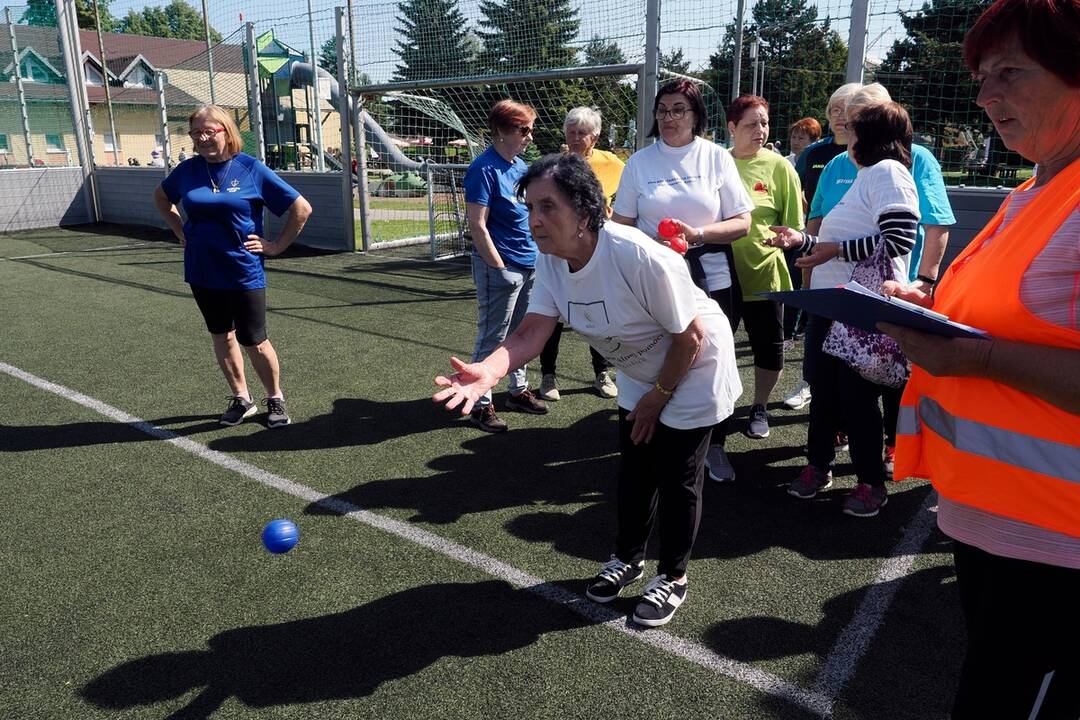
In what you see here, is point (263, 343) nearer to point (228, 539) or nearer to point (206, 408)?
point (206, 408)

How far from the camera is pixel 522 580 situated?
3.36m

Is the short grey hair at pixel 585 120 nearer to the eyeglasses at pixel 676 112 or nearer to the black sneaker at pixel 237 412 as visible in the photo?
the eyeglasses at pixel 676 112

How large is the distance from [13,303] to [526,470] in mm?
7924

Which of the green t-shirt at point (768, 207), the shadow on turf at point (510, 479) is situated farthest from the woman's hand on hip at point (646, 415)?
the green t-shirt at point (768, 207)

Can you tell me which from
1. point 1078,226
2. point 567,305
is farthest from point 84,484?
point 1078,226

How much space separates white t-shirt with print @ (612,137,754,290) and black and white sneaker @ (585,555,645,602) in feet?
5.92

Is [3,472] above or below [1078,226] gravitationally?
below

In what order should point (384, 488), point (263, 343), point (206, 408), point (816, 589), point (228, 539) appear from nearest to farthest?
point (816, 589) → point (228, 539) → point (384, 488) → point (263, 343) → point (206, 408)

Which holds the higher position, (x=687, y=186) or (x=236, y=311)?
(x=687, y=186)

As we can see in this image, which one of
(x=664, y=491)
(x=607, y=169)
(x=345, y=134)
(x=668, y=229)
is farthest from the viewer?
(x=345, y=134)

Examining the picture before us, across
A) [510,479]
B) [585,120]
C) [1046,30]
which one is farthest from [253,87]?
[1046,30]

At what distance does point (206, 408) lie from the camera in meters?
5.62

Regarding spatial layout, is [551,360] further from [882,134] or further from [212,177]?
[882,134]

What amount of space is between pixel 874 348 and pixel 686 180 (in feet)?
4.28
